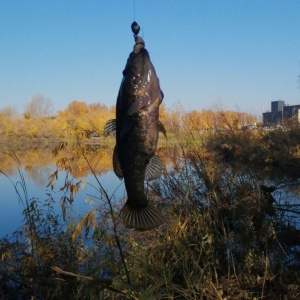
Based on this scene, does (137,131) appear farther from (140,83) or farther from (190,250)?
(190,250)

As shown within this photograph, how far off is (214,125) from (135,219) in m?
7.17

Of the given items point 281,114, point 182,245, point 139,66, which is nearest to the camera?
point 139,66

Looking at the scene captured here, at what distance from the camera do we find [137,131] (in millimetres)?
1902

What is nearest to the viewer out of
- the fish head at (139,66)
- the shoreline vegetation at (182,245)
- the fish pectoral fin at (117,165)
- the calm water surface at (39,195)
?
the fish head at (139,66)

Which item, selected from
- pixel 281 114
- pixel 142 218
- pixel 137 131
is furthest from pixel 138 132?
pixel 281 114

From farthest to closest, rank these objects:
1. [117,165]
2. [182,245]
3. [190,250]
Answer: [182,245]
[190,250]
[117,165]

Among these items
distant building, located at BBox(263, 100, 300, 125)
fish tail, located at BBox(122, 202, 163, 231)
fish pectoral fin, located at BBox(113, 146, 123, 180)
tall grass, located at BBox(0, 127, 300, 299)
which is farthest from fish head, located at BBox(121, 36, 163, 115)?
distant building, located at BBox(263, 100, 300, 125)

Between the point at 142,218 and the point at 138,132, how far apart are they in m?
0.54

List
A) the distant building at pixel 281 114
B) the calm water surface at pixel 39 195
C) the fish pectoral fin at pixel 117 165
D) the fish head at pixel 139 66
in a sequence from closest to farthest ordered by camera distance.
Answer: the fish head at pixel 139 66 < the fish pectoral fin at pixel 117 165 < the calm water surface at pixel 39 195 < the distant building at pixel 281 114

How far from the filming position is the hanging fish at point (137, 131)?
1818 millimetres

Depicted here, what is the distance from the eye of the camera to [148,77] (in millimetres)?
1822

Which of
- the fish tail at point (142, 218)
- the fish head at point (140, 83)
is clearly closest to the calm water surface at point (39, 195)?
the fish tail at point (142, 218)

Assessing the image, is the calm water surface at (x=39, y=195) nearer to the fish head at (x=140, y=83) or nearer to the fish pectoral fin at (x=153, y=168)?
the fish pectoral fin at (x=153, y=168)

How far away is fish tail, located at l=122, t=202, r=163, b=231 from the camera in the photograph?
211 cm
